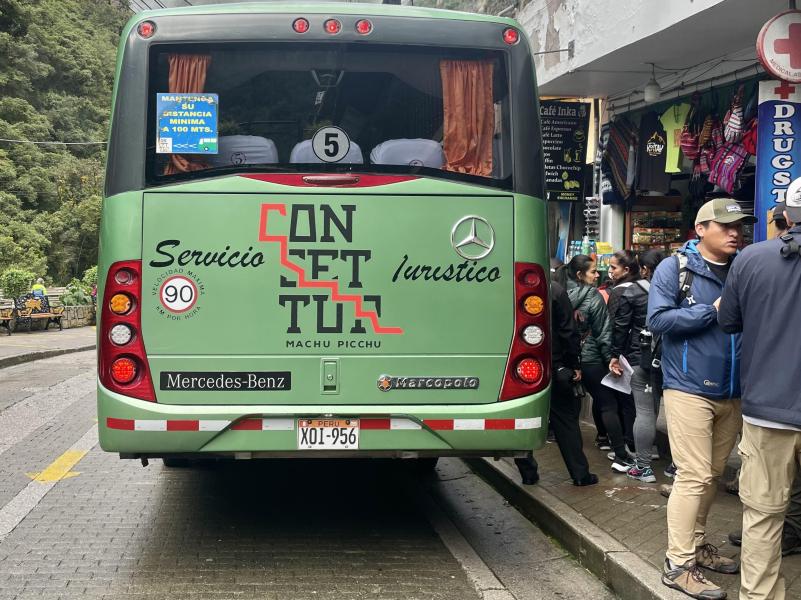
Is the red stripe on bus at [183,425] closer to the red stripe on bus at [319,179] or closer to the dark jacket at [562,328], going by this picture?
the red stripe on bus at [319,179]

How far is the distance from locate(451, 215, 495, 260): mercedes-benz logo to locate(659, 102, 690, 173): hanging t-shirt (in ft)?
22.7

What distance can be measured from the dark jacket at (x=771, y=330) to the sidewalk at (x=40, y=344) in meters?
17.1

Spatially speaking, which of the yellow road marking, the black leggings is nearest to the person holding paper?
the black leggings

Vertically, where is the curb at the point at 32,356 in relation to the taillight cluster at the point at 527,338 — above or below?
below

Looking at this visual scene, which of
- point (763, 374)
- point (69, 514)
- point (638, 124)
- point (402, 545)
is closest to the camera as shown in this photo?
point (763, 374)

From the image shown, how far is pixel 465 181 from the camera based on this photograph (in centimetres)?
532

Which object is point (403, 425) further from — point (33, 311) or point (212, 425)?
point (33, 311)

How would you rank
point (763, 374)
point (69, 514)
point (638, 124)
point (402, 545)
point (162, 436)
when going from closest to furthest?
1. point (763, 374)
2. point (162, 436)
3. point (402, 545)
4. point (69, 514)
5. point (638, 124)

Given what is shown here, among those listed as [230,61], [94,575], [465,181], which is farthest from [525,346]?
[94,575]

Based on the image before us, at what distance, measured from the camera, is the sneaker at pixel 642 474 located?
23.6ft

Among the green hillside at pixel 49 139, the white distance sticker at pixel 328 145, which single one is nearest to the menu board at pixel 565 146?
the white distance sticker at pixel 328 145

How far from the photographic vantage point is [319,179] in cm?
520

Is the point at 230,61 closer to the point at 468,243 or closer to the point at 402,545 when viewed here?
the point at 468,243

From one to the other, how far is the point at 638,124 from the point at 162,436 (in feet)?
31.5
